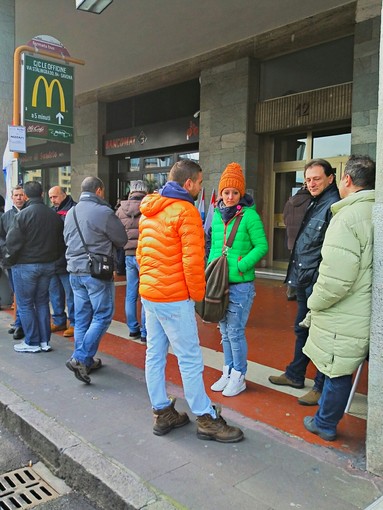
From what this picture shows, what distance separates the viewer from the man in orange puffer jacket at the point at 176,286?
9.74 feet

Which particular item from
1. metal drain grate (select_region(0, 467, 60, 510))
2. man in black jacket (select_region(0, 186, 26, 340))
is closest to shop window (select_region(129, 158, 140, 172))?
man in black jacket (select_region(0, 186, 26, 340))

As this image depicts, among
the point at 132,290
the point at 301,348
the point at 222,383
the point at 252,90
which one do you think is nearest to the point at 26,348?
the point at 132,290

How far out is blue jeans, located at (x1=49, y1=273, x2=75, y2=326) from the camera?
575 cm

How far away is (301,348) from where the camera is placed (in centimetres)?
389

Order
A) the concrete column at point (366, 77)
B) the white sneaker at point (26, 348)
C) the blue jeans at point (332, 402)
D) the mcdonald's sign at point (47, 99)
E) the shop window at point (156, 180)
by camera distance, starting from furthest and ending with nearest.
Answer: the shop window at point (156, 180) → the concrete column at point (366, 77) → the mcdonald's sign at point (47, 99) → the white sneaker at point (26, 348) → the blue jeans at point (332, 402)

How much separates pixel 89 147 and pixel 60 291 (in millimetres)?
9056

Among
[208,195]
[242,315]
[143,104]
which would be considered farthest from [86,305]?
[143,104]

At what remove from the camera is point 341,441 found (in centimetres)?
307

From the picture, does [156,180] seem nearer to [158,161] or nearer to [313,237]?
[158,161]

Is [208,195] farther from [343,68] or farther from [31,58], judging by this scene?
[31,58]

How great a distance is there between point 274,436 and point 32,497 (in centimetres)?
154

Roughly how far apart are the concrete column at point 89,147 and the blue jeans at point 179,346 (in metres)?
11.2

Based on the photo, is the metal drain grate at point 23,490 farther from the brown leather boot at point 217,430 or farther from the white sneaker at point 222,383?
the white sneaker at point 222,383

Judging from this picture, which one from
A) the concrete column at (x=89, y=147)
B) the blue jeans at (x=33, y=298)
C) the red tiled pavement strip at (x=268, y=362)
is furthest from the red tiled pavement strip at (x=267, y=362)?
the concrete column at (x=89, y=147)
